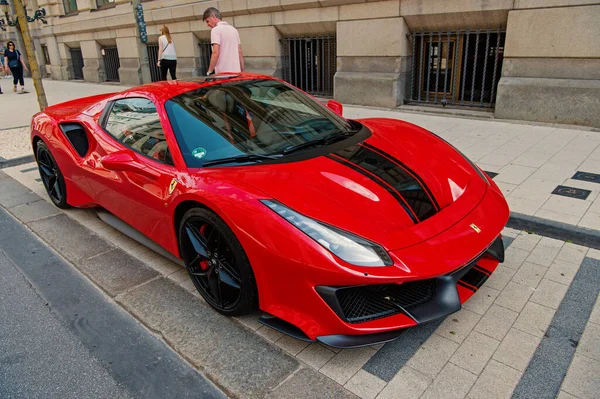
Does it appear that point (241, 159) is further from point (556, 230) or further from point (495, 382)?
point (556, 230)

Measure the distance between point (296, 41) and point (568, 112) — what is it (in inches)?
258

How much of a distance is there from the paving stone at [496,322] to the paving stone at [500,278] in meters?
0.26

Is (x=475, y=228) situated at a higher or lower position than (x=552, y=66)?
lower

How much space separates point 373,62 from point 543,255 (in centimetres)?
696

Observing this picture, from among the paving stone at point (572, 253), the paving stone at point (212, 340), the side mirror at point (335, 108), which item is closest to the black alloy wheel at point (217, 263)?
the paving stone at point (212, 340)

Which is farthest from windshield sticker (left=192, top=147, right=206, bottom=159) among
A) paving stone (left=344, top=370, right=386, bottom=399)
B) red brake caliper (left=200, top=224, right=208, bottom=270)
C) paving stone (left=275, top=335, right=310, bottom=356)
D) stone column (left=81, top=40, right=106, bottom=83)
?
stone column (left=81, top=40, right=106, bottom=83)

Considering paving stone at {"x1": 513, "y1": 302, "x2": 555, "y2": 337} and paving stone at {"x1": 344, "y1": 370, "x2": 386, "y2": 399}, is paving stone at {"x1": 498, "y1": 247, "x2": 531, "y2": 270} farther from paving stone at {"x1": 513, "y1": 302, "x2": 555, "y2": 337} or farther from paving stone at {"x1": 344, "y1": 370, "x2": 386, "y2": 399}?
paving stone at {"x1": 344, "y1": 370, "x2": 386, "y2": 399}

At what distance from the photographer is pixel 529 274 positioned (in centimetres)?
325

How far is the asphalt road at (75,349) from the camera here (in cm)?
237

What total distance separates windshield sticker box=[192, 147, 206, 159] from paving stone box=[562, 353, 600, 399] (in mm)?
2420

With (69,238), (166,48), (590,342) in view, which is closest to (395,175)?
(590,342)

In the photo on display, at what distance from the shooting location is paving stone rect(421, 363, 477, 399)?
86.2 inches

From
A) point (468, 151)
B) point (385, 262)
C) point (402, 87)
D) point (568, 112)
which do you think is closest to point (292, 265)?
point (385, 262)

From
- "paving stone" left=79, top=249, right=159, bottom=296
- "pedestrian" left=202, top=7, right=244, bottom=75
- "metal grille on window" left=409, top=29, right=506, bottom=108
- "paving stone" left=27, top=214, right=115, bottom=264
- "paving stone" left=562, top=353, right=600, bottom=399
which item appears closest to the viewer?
"paving stone" left=562, top=353, right=600, bottom=399
